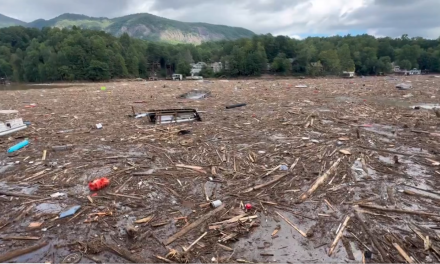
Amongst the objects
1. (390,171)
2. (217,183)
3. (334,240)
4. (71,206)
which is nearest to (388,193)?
(390,171)

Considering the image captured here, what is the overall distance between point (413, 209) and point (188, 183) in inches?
142

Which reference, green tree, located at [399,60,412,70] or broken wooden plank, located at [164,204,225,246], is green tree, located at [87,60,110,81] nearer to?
broken wooden plank, located at [164,204,225,246]

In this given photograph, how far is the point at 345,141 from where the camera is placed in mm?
7363

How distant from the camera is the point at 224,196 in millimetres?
4438

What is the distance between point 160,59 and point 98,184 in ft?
289

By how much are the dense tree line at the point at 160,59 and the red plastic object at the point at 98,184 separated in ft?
210

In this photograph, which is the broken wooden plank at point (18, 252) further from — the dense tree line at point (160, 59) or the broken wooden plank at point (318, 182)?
the dense tree line at point (160, 59)

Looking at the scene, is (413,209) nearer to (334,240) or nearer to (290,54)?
(334,240)

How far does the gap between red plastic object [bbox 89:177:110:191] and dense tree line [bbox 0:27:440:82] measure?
210 ft

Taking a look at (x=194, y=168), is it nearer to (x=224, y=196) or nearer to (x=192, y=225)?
(x=224, y=196)

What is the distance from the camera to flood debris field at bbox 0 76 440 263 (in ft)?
10.5

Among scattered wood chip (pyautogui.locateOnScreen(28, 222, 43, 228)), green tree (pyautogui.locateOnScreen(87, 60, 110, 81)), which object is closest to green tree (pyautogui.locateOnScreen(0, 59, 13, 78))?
green tree (pyautogui.locateOnScreen(87, 60, 110, 81))

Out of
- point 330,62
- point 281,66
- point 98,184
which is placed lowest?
point 98,184

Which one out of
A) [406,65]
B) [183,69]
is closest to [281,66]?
[183,69]
